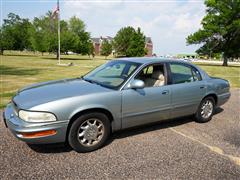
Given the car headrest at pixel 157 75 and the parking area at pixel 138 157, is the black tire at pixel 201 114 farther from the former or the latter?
the car headrest at pixel 157 75

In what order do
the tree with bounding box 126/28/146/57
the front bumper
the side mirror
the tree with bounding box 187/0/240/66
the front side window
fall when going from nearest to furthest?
1. the front bumper
2. the side mirror
3. the front side window
4. the tree with bounding box 187/0/240/66
5. the tree with bounding box 126/28/146/57

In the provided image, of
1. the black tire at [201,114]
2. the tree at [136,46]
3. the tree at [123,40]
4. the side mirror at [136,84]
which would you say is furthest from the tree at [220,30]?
the side mirror at [136,84]

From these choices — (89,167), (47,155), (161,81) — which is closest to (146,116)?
(161,81)

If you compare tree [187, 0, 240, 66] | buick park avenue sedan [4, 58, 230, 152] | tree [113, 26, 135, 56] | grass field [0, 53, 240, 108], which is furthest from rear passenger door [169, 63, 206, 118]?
tree [113, 26, 135, 56]

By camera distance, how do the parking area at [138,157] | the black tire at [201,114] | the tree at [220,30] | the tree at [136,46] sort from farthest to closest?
the tree at [136,46] → the tree at [220,30] → the black tire at [201,114] → the parking area at [138,157]

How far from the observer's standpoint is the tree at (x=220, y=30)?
39031 millimetres

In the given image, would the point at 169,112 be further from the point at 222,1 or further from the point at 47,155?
the point at 222,1

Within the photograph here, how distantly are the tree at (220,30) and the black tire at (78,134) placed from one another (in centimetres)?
3954

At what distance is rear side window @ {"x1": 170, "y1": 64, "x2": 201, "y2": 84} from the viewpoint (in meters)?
5.05

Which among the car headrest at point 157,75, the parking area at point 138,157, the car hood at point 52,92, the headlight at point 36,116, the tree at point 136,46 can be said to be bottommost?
the parking area at point 138,157

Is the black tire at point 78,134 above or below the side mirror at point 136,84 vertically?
below

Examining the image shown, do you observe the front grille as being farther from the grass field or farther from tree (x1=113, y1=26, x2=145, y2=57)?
tree (x1=113, y1=26, x2=145, y2=57)

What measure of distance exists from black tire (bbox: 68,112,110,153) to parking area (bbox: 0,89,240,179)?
0.11 metres

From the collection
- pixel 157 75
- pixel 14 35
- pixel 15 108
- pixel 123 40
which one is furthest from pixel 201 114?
pixel 14 35
